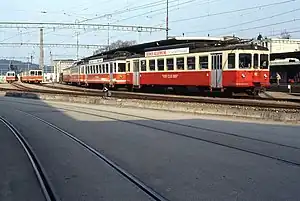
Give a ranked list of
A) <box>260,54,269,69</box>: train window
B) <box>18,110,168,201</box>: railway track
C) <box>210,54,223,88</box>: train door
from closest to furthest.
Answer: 1. <box>18,110,168,201</box>: railway track
2. <box>210,54,223,88</box>: train door
3. <box>260,54,269,69</box>: train window

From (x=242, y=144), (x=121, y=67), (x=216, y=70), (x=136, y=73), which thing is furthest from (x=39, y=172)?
(x=121, y=67)

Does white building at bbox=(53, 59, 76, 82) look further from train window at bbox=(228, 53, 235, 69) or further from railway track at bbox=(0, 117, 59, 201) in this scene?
railway track at bbox=(0, 117, 59, 201)

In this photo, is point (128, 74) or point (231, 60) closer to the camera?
point (231, 60)

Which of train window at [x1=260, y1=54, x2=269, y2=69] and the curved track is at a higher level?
train window at [x1=260, y1=54, x2=269, y2=69]

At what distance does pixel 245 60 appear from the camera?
26.4m

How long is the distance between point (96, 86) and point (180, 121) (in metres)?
33.2

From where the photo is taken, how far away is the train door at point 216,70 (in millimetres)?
26828

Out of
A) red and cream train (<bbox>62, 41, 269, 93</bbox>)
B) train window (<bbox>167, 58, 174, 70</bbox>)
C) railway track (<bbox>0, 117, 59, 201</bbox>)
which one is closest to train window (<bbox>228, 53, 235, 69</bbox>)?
red and cream train (<bbox>62, 41, 269, 93</bbox>)

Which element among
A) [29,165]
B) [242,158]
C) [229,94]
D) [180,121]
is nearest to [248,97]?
[229,94]

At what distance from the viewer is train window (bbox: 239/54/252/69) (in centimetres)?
2627

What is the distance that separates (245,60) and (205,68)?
110 inches

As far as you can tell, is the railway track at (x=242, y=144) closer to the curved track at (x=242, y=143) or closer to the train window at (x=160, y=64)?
the curved track at (x=242, y=143)

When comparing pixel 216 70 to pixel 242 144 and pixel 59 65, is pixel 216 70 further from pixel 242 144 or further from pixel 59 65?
pixel 59 65

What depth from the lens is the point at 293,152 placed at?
9.84m
